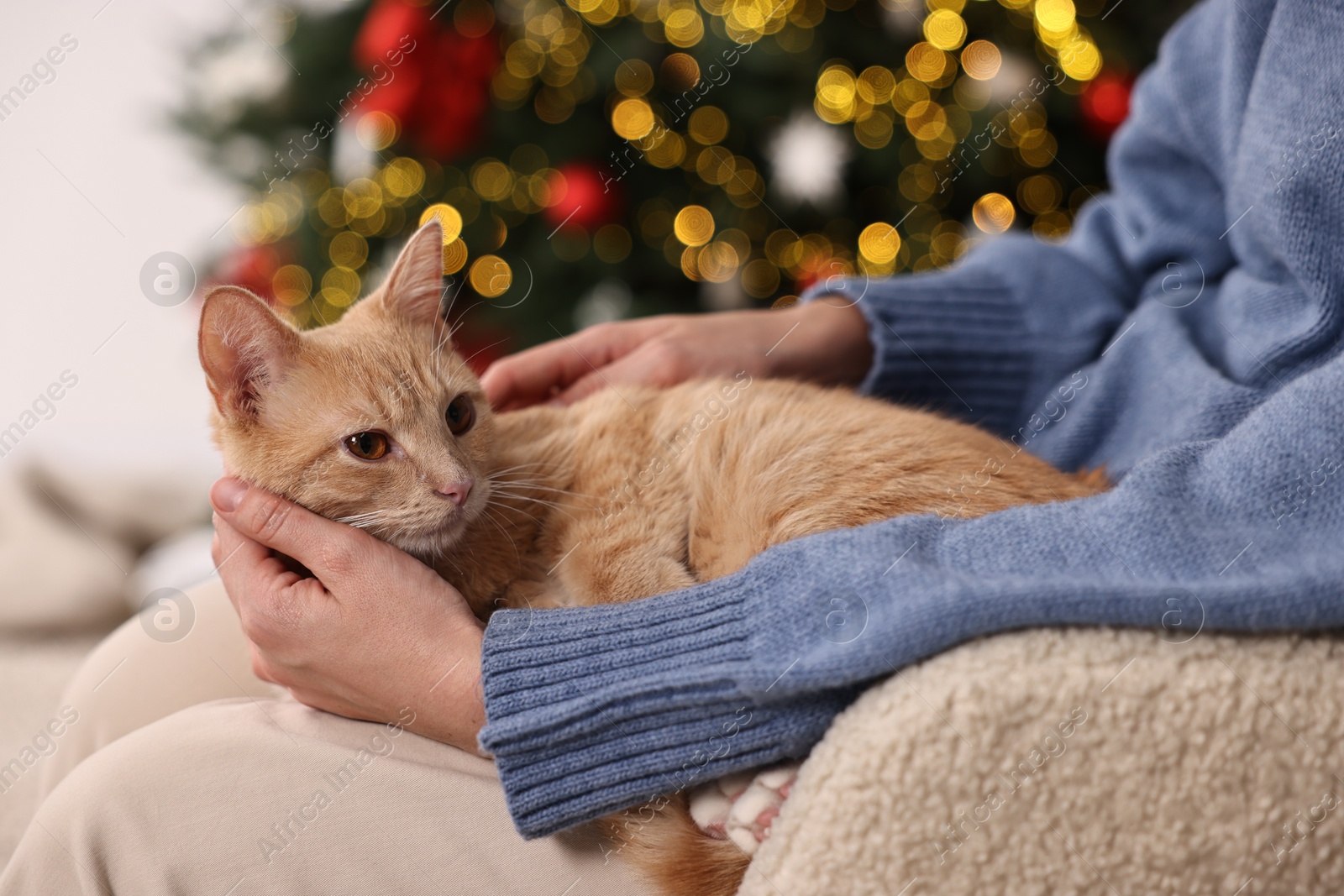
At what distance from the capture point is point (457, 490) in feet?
3.81

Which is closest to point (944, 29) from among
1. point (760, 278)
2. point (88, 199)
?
point (760, 278)

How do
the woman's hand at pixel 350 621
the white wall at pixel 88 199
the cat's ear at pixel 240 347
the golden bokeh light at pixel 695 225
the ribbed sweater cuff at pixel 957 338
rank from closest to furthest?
1. the woman's hand at pixel 350 621
2. the cat's ear at pixel 240 347
3. the ribbed sweater cuff at pixel 957 338
4. the golden bokeh light at pixel 695 225
5. the white wall at pixel 88 199

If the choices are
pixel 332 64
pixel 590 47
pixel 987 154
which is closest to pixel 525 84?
pixel 590 47

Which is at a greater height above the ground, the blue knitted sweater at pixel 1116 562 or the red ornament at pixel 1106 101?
the blue knitted sweater at pixel 1116 562

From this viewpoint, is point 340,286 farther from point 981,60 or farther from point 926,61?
point 981,60

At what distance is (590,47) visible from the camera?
7.95ft

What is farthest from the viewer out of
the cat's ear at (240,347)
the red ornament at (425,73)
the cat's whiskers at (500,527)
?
the red ornament at (425,73)

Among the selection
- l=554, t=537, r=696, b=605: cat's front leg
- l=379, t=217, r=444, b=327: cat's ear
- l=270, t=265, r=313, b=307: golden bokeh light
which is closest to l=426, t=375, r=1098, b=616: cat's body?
l=554, t=537, r=696, b=605: cat's front leg

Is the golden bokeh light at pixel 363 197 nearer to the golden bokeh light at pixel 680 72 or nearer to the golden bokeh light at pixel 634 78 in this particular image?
the golden bokeh light at pixel 634 78

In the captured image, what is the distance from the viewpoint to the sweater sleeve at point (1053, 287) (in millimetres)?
1425

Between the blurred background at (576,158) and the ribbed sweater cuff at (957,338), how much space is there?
40.4 inches

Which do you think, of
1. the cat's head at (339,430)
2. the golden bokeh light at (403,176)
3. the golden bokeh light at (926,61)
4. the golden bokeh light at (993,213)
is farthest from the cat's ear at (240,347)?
the golden bokeh light at (993,213)

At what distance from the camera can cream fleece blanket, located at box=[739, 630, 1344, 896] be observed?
0.73 m

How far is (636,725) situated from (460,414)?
624mm
